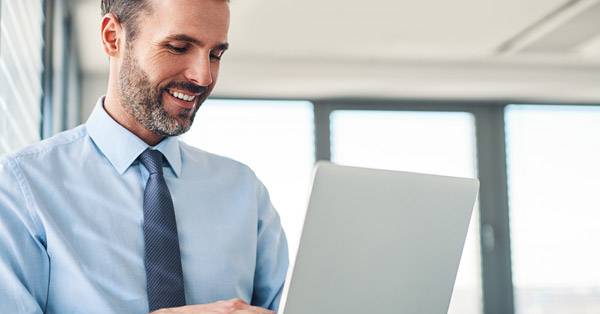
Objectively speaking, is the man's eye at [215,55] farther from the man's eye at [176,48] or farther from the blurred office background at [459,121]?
the blurred office background at [459,121]

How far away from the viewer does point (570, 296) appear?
5.21 metres

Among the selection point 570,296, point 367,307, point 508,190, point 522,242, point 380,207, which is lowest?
point 570,296

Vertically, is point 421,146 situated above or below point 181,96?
below

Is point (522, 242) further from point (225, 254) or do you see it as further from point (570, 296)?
point (225, 254)

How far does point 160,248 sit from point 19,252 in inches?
6.8

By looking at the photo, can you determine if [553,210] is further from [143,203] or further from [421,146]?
[143,203]

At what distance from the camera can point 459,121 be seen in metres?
5.24

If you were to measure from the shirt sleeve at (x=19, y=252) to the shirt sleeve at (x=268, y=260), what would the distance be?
31 centimetres

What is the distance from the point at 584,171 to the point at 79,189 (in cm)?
488

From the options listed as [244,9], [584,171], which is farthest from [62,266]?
[584,171]

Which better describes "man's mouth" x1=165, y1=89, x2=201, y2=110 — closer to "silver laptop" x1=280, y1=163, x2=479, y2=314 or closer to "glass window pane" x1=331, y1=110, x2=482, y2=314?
"silver laptop" x1=280, y1=163, x2=479, y2=314

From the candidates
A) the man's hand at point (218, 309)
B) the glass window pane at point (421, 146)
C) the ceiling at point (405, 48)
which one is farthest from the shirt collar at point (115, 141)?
the glass window pane at point (421, 146)

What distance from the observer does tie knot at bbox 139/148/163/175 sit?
1048 millimetres

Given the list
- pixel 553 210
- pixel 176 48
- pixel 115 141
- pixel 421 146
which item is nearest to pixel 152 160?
pixel 115 141
